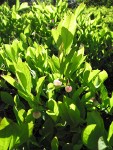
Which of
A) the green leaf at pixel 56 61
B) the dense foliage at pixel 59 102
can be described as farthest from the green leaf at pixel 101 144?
the green leaf at pixel 56 61

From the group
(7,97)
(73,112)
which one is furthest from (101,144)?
(7,97)

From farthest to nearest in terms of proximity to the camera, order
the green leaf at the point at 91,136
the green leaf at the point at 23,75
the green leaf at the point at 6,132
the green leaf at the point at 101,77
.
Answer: the green leaf at the point at 101,77 → the green leaf at the point at 23,75 → the green leaf at the point at 91,136 → the green leaf at the point at 6,132

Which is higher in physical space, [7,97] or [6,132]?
[6,132]

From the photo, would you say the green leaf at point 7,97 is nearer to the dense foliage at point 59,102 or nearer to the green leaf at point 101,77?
the dense foliage at point 59,102

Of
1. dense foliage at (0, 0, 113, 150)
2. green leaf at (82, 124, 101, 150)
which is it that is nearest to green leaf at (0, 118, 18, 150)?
dense foliage at (0, 0, 113, 150)

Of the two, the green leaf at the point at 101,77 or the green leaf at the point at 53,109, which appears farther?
the green leaf at the point at 101,77

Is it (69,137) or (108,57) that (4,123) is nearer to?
(69,137)

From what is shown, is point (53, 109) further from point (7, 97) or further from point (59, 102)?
point (7, 97)

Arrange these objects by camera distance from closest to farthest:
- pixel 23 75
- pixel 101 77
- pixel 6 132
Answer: pixel 6 132 < pixel 23 75 < pixel 101 77

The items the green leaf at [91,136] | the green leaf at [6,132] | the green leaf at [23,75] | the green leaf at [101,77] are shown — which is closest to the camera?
the green leaf at [6,132]

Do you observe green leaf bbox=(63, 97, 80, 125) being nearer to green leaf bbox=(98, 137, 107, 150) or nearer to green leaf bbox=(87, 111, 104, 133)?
green leaf bbox=(87, 111, 104, 133)

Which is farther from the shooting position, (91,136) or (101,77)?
(101,77)
